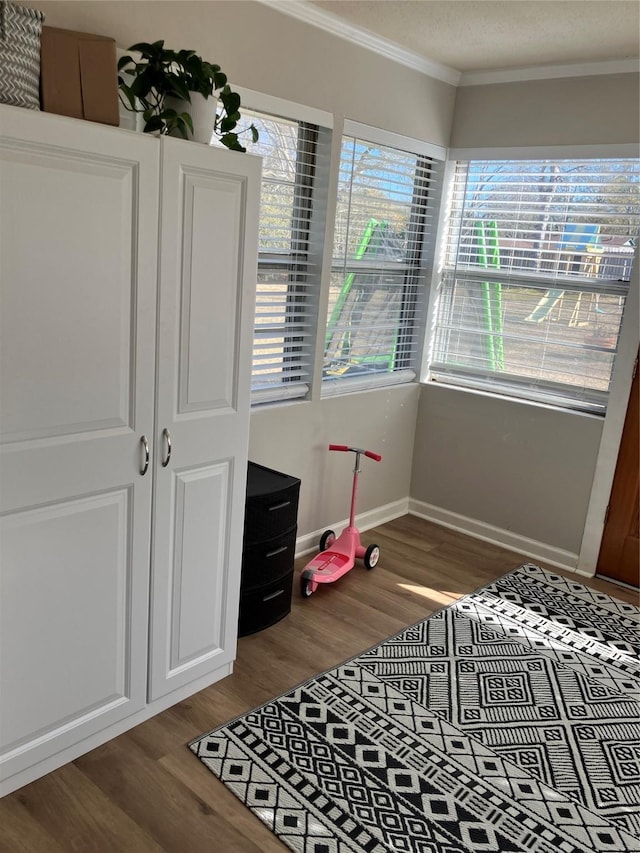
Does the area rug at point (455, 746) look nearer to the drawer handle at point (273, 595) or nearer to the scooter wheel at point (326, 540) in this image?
the drawer handle at point (273, 595)

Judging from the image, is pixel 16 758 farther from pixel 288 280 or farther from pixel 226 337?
pixel 288 280

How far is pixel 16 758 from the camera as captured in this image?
2.02m

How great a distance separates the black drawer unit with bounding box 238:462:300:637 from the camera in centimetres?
279

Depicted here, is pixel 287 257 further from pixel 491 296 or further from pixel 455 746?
pixel 455 746

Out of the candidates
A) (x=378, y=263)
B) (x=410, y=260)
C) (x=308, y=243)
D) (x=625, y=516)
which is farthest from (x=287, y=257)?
(x=625, y=516)

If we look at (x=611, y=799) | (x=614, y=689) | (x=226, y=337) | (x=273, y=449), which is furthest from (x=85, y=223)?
(x=614, y=689)

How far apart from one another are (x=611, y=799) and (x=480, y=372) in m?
2.42

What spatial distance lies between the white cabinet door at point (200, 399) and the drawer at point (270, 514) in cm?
22

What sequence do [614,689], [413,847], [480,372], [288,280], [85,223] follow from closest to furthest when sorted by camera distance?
[85,223] → [413,847] → [614,689] → [288,280] → [480,372]

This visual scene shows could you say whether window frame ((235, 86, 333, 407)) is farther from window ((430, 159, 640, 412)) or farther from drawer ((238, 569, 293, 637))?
window ((430, 159, 640, 412))

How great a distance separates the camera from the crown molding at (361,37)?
116 inches

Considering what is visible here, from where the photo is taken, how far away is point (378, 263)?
386cm

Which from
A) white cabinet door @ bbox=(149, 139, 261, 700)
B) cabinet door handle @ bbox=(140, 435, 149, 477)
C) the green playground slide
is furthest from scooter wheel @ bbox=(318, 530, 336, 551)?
cabinet door handle @ bbox=(140, 435, 149, 477)

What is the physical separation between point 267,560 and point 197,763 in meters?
0.85
